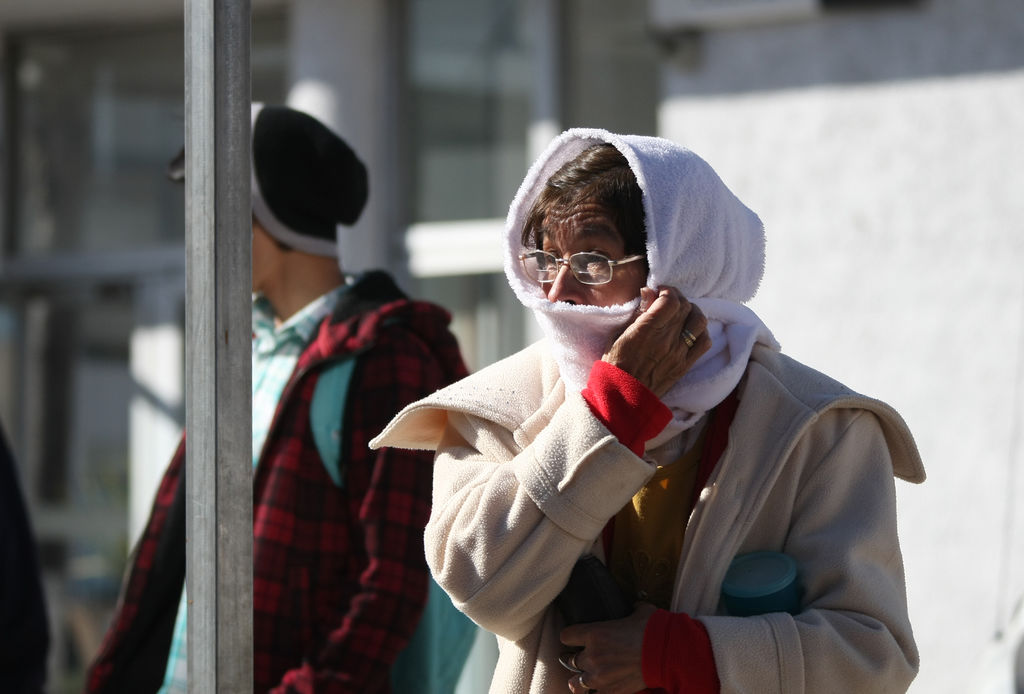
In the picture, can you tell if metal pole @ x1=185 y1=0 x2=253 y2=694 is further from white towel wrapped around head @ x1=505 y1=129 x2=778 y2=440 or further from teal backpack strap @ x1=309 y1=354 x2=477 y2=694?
teal backpack strap @ x1=309 y1=354 x2=477 y2=694

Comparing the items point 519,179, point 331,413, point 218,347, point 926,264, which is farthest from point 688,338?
point 519,179

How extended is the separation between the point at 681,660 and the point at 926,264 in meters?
3.05

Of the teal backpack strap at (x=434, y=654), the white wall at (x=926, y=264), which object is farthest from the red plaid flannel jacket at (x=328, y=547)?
the white wall at (x=926, y=264)

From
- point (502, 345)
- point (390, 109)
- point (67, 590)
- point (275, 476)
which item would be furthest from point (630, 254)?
point (67, 590)

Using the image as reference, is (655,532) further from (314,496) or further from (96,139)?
(96,139)

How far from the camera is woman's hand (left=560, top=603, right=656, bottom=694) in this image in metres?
1.67

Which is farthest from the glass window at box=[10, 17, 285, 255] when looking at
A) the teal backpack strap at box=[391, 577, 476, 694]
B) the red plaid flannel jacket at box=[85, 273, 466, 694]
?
the teal backpack strap at box=[391, 577, 476, 694]

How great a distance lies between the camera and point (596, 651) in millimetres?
1688

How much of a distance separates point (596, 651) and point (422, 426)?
0.46m

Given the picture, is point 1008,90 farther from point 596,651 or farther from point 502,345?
point 596,651

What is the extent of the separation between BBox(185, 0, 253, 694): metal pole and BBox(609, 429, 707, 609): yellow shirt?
487 millimetres

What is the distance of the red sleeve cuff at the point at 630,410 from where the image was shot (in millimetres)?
1725

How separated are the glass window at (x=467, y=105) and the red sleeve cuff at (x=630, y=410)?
4026 millimetres

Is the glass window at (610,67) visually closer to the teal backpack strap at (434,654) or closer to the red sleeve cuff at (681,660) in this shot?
the teal backpack strap at (434,654)
